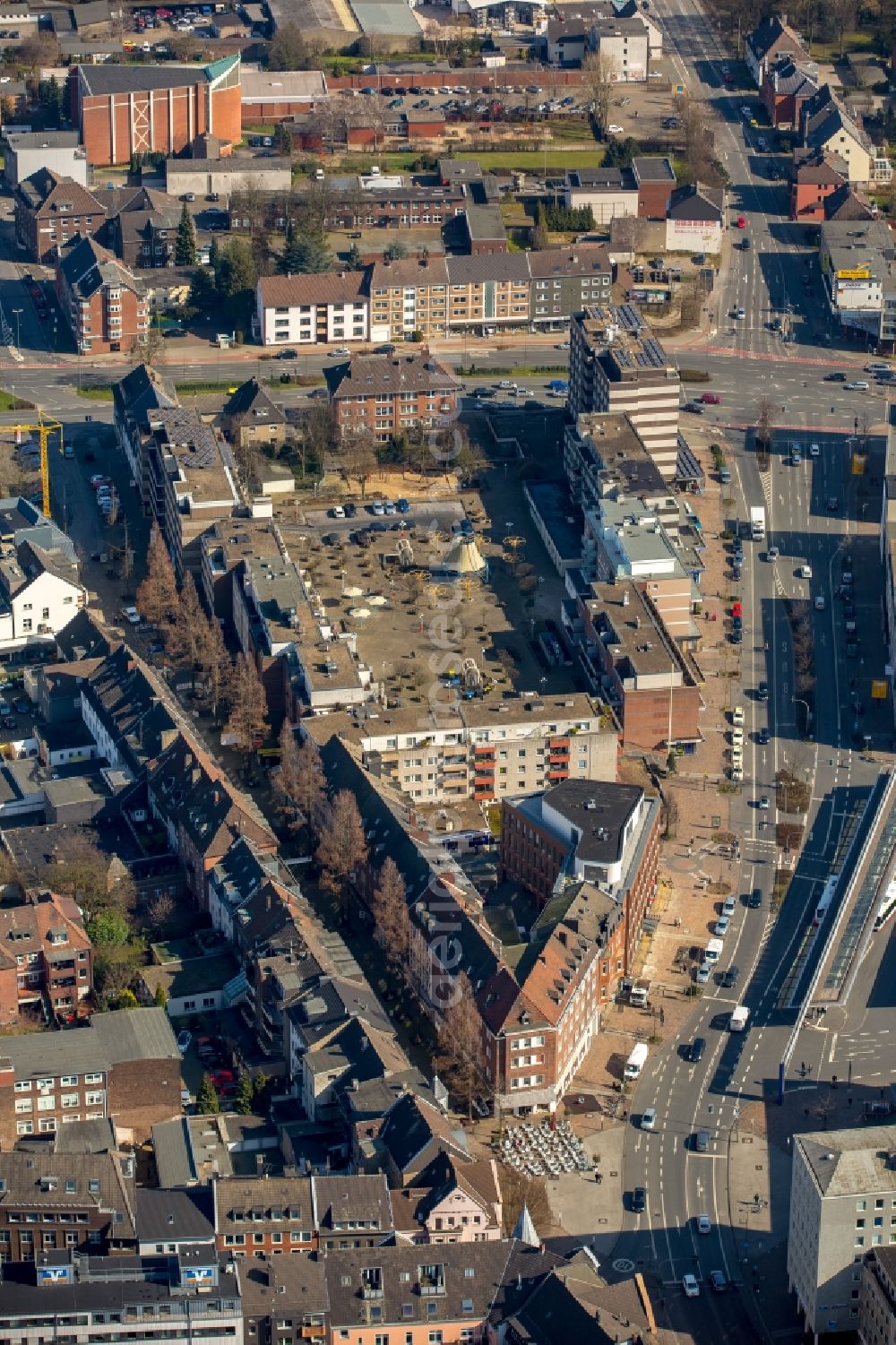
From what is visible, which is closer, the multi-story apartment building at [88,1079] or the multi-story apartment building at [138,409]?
the multi-story apartment building at [88,1079]

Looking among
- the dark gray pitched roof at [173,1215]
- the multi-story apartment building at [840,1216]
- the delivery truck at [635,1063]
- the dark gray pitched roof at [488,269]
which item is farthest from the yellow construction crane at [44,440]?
the multi-story apartment building at [840,1216]

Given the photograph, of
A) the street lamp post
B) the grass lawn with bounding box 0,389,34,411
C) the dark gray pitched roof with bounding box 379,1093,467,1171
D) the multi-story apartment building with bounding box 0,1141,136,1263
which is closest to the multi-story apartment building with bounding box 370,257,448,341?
the grass lawn with bounding box 0,389,34,411

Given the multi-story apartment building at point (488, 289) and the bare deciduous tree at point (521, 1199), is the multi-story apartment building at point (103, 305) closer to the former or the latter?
the multi-story apartment building at point (488, 289)

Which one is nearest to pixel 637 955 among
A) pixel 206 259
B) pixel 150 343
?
pixel 150 343

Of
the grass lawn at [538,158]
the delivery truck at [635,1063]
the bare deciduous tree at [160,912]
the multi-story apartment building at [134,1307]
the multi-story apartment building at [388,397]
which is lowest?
the delivery truck at [635,1063]

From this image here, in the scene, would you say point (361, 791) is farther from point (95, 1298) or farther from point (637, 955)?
Answer: point (95, 1298)

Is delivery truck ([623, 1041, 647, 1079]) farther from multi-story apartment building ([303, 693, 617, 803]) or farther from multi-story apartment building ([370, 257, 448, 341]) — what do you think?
multi-story apartment building ([370, 257, 448, 341])
